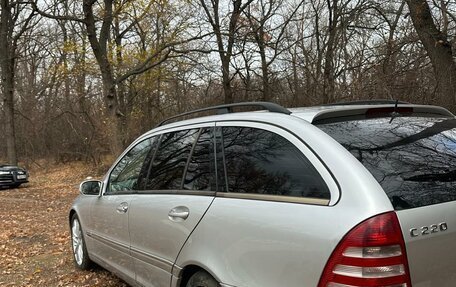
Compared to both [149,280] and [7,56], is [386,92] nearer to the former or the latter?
[149,280]

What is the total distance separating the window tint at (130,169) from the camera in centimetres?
406

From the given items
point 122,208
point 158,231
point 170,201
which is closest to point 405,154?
point 170,201

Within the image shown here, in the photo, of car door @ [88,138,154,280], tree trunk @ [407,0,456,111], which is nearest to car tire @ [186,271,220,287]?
car door @ [88,138,154,280]

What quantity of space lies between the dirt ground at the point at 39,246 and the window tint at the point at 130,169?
47.7 inches

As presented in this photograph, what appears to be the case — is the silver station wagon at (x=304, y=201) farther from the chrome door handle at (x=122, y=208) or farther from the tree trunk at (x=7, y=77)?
the tree trunk at (x=7, y=77)

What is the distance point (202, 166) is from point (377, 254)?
57.0 inches

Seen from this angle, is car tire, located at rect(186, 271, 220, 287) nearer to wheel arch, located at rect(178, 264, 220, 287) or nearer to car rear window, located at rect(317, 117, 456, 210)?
wheel arch, located at rect(178, 264, 220, 287)

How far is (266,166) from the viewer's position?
8.75 ft

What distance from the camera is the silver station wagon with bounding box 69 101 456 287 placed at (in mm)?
2115

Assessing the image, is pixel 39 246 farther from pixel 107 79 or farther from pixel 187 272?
pixel 107 79

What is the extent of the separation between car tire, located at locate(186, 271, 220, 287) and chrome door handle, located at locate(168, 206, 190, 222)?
0.37 metres

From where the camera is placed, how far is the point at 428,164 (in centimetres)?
247

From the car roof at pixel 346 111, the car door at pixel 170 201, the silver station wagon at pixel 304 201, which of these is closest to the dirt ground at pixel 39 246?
the car door at pixel 170 201

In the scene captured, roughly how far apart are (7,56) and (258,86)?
12885mm
